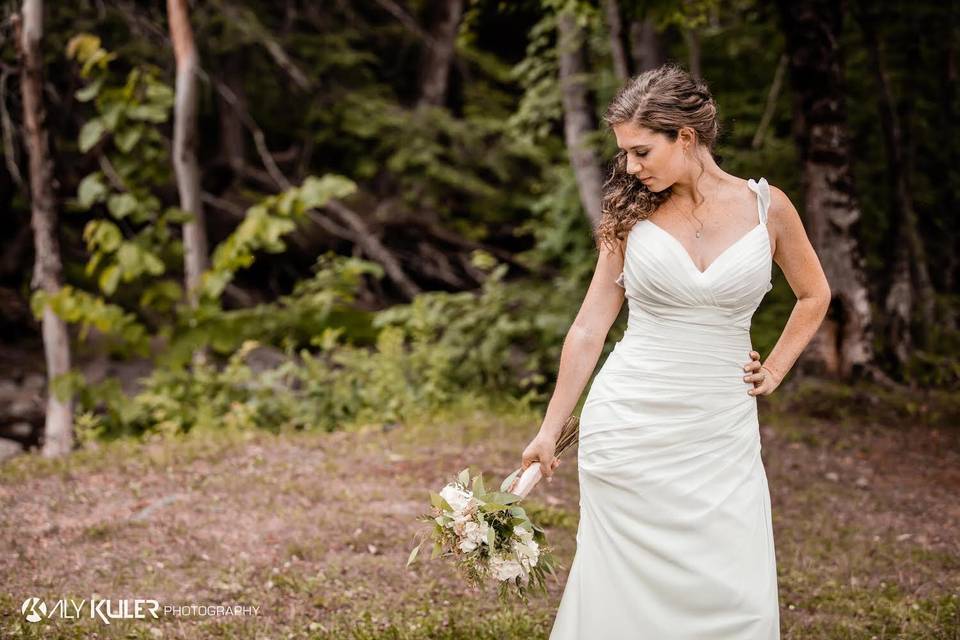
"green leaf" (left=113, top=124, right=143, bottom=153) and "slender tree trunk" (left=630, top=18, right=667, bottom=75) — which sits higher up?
"slender tree trunk" (left=630, top=18, right=667, bottom=75)

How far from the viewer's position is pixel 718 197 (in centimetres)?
295

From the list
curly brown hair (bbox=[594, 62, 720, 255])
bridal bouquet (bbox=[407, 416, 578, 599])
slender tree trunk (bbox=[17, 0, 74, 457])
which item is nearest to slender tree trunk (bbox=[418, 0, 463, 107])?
slender tree trunk (bbox=[17, 0, 74, 457])

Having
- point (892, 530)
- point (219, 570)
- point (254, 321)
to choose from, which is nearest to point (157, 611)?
point (219, 570)

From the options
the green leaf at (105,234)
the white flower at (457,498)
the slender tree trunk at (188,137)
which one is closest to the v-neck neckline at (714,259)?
the white flower at (457,498)

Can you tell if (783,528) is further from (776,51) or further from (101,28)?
(101,28)

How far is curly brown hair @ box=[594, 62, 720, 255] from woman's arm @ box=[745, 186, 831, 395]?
340 mm

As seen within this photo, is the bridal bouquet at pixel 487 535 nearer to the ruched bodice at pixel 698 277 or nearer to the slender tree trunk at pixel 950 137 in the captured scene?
the ruched bodice at pixel 698 277

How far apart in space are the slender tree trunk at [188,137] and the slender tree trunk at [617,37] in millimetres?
4140

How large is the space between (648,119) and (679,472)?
1.12m

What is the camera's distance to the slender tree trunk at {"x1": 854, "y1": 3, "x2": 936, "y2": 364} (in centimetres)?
921

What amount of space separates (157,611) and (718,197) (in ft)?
10.2

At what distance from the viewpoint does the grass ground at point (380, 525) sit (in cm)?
414

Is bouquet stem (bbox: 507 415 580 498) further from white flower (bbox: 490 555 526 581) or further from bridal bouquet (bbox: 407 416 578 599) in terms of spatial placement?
white flower (bbox: 490 555 526 581)

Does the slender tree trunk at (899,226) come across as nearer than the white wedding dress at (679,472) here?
No
